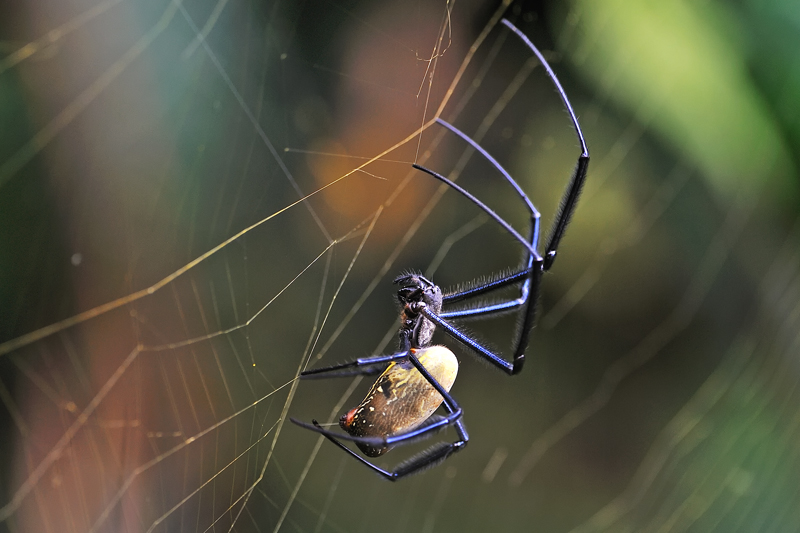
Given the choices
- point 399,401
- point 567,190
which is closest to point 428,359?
point 399,401

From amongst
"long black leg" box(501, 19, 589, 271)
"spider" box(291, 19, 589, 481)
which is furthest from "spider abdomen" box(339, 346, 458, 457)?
"long black leg" box(501, 19, 589, 271)

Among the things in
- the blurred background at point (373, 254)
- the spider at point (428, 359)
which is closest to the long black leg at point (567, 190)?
the spider at point (428, 359)

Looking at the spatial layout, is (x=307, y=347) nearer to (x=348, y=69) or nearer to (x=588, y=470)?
(x=348, y=69)

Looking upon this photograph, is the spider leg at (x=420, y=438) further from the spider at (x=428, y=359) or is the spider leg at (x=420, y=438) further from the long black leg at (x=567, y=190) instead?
the long black leg at (x=567, y=190)

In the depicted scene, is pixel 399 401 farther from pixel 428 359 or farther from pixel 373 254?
pixel 373 254

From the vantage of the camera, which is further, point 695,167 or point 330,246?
point 695,167

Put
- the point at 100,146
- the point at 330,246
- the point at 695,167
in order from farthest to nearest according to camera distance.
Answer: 1. the point at 695,167
2. the point at 330,246
3. the point at 100,146

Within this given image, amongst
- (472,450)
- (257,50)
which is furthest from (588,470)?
(257,50)
